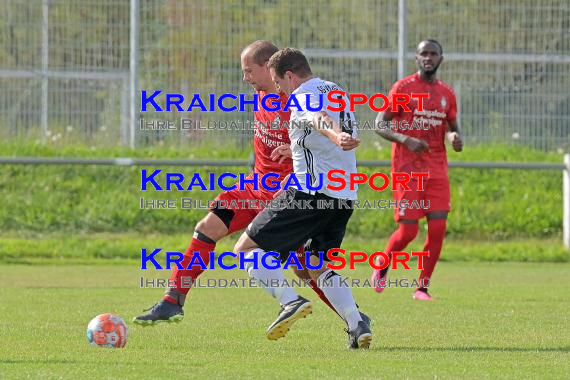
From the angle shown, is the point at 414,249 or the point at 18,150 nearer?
the point at 414,249

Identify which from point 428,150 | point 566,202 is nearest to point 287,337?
point 428,150

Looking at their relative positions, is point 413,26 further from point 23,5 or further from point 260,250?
point 260,250

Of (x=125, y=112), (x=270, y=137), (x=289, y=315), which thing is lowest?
(x=289, y=315)

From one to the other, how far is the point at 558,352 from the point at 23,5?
1303 cm

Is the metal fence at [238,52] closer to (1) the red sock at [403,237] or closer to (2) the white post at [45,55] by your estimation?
(2) the white post at [45,55]

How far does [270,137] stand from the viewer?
365 inches

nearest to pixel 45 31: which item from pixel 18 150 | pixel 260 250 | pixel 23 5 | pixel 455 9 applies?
pixel 23 5

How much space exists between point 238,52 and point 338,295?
37.5 ft

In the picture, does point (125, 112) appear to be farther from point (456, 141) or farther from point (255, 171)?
point (255, 171)

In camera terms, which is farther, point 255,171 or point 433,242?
point 433,242

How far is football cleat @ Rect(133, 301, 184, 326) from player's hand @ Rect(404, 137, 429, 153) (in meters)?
3.80

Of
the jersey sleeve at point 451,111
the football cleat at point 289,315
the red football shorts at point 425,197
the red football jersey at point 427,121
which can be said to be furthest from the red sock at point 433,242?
the football cleat at point 289,315

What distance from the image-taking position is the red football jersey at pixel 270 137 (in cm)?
916

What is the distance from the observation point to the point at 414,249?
1794cm
